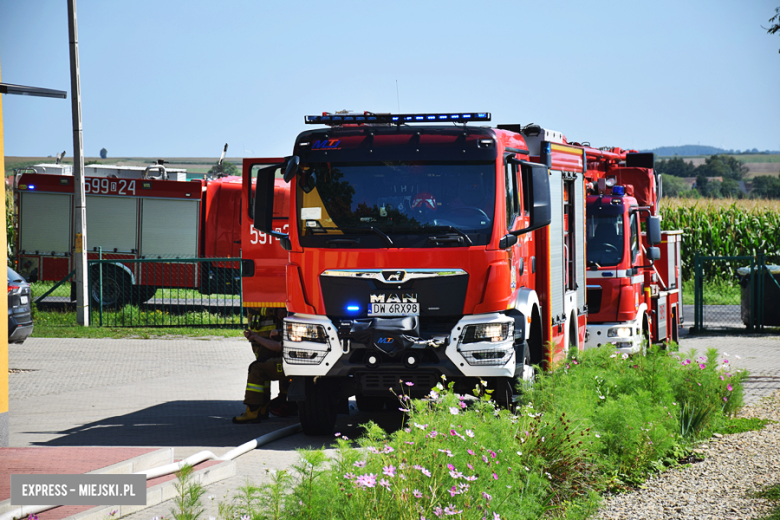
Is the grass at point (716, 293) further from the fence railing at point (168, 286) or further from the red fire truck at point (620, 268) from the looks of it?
the fence railing at point (168, 286)

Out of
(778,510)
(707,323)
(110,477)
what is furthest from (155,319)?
(778,510)

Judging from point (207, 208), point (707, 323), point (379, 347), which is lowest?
point (707, 323)

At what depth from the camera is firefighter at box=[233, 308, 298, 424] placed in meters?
9.52

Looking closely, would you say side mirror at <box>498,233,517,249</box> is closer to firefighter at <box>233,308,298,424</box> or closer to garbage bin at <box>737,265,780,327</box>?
firefighter at <box>233,308,298,424</box>

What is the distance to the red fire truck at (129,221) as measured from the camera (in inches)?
910

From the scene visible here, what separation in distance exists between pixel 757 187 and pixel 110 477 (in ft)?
362

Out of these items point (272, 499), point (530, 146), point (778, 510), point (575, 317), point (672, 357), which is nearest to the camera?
point (272, 499)

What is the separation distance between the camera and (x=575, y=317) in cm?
1129

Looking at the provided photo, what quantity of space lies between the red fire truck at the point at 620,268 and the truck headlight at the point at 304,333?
16.2 ft

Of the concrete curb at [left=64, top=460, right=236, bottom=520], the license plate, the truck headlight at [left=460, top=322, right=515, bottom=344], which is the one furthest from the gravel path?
the concrete curb at [left=64, top=460, right=236, bottom=520]

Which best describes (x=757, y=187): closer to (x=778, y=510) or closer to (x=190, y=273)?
(x=190, y=273)

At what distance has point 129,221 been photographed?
23.3 metres

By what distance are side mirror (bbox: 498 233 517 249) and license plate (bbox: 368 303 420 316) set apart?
0.94 meters

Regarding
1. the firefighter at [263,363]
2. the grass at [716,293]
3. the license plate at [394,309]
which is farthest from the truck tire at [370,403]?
the grass at [716,293]
